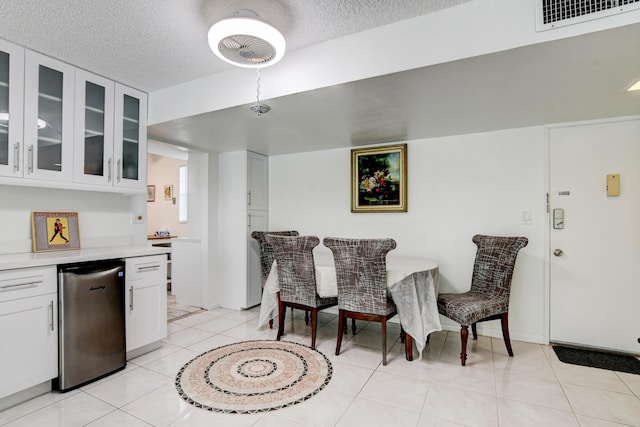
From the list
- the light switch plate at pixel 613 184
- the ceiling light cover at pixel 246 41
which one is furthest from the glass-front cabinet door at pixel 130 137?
the light switch plate at pixel 613 184

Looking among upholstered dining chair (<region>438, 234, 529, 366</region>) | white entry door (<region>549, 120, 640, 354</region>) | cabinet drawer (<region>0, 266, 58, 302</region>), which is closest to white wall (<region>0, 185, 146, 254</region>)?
cabinet drawer (<region>0, 266, 58, 302</region>)

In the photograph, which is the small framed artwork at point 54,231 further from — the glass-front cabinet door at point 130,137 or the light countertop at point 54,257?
the glass-front cabinet door at point 130,137

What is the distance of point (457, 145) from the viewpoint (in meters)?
3.37

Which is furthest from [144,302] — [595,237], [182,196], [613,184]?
[613,184]

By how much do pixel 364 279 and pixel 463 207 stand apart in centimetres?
A: 150

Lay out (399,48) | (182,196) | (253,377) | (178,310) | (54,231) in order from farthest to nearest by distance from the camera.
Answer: (182,196) < (178,310) < (54,231) < (253,377) < (399,48)

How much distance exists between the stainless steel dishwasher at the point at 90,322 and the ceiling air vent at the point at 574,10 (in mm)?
3108

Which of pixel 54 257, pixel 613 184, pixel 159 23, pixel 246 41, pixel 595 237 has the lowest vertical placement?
pixel 54 257

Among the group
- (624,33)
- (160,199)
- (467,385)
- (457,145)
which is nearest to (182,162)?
(160,199)

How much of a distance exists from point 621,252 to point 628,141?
0.97 m

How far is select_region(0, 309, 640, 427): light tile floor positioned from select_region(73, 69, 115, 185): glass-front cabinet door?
5.30 feet

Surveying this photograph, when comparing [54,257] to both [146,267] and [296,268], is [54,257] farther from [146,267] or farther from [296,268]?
[296,268]

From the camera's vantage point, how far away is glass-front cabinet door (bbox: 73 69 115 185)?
257 cm

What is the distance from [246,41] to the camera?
70.7 inches
